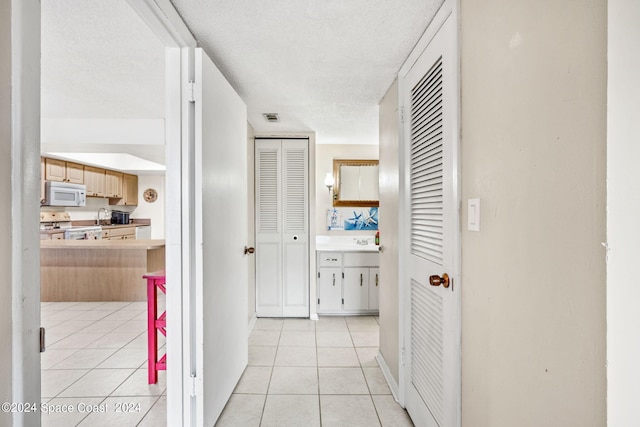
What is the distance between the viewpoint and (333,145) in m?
4.30

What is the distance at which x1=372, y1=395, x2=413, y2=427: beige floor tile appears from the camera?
6.00 feet

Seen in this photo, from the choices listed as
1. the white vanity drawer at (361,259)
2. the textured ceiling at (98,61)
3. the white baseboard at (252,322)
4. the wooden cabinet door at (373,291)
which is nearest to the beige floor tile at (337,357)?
the white baseboard at (252,322)

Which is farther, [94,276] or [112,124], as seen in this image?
[94,276]

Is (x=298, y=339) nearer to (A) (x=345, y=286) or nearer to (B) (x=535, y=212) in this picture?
(A) (x=345, y=286)

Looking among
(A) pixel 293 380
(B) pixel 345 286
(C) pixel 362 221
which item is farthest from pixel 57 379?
(C) pixel 362 221

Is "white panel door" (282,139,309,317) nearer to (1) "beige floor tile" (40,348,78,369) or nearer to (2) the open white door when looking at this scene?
(2) the open white door

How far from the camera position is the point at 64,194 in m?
5.14

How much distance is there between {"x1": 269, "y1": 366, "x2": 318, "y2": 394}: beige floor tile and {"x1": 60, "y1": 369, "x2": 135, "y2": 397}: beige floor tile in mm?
1092

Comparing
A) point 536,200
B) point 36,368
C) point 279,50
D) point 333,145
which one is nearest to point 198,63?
point 279,50

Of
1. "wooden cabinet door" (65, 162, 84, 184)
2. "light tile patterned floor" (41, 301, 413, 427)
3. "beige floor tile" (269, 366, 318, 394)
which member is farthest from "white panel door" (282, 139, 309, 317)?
"wooden cabinet door" (65, 162, 84, 184)

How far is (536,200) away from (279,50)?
5.13 ft

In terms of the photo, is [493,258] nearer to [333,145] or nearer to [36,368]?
[36,368]

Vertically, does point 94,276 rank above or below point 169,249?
below

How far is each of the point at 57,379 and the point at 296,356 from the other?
1739 mm
